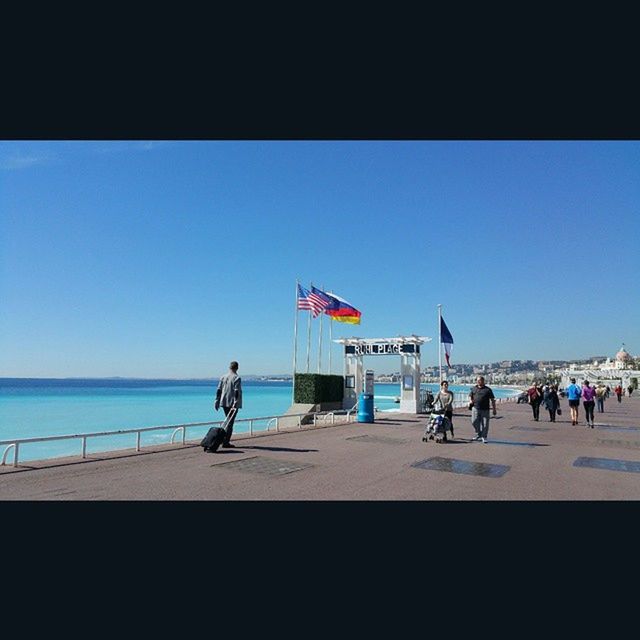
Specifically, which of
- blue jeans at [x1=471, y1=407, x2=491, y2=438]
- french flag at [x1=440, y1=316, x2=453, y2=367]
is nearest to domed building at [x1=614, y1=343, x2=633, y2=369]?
french flag at [x1=440, y1=316, x2=453, y2=367]

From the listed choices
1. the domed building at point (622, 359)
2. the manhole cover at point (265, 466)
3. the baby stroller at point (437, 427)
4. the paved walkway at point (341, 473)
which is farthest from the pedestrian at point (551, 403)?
the domed building at point (622, 359)

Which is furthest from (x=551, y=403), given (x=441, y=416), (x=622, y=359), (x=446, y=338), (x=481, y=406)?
(x=622, y=359)

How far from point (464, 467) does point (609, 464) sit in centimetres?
309

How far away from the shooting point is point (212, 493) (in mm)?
5867

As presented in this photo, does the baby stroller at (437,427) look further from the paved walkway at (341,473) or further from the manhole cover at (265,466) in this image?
the manhole cover at (265,466)

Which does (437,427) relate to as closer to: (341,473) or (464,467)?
(464,467)

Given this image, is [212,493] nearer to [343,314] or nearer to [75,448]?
[343,314]

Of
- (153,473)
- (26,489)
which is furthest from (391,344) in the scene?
(26,489)

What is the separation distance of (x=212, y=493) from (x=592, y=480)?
5.86 metres

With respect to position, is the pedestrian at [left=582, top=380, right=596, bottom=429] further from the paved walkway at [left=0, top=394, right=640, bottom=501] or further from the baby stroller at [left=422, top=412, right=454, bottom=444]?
the baby stroller at [left=422, top=412, right=454, bottom=444]

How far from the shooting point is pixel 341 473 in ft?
23.9

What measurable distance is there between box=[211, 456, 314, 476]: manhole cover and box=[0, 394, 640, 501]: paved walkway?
17 millimetres

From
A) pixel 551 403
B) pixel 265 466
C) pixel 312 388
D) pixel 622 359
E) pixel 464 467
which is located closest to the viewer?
pixel 265 466

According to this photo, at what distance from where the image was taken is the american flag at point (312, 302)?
21828 mm
